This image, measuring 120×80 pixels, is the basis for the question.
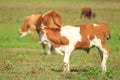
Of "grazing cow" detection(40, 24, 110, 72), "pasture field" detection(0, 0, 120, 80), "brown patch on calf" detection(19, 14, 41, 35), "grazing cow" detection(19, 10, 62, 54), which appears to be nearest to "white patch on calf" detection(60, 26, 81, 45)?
"grazing cow" detection(40, 24, 110, 72)

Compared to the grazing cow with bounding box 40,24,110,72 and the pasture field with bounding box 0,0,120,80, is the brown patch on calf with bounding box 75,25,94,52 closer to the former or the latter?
the grazing cow with bounding box 40,24,110,72

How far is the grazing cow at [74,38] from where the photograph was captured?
39.2 ft

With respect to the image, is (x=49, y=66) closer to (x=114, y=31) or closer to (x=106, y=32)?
(x=106, y=32)

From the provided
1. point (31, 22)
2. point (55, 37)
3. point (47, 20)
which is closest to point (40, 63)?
point (55, 37)

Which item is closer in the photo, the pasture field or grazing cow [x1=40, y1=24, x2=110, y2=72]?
the pasture field

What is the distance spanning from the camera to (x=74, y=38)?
11.9m

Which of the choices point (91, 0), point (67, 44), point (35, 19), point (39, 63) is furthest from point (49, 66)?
point (91, 0)

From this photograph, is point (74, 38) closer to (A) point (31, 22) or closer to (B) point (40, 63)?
(B) point (40, 63)

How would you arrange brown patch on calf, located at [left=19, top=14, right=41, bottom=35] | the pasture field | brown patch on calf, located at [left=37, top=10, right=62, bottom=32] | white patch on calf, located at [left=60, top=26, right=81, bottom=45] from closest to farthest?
the pasture field, white patch on calf, located at [left=60, top=26, right=81, bottom=45], brown patch on calf, located at [left=37, top=10, right=62, bottom=32], brown patch on calf, located at [left=19, top=14, right=41, bottom=35]

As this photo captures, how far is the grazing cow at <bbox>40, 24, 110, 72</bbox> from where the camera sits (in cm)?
1195

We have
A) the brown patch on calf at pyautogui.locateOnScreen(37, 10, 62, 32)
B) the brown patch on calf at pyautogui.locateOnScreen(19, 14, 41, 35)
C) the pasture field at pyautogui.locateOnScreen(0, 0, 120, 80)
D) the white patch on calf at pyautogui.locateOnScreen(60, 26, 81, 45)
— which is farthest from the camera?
the brown patch on calf at pyautogui.locateOnScreen(19, 14, 41, 35)

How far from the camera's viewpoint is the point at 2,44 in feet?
62.0

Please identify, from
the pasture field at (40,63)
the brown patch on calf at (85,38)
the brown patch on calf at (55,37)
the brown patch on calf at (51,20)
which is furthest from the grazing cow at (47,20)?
the brown patch on calf at (85,38)

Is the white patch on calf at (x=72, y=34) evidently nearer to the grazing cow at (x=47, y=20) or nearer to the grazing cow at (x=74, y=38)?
the grazing cow at (x=74, y=38)
